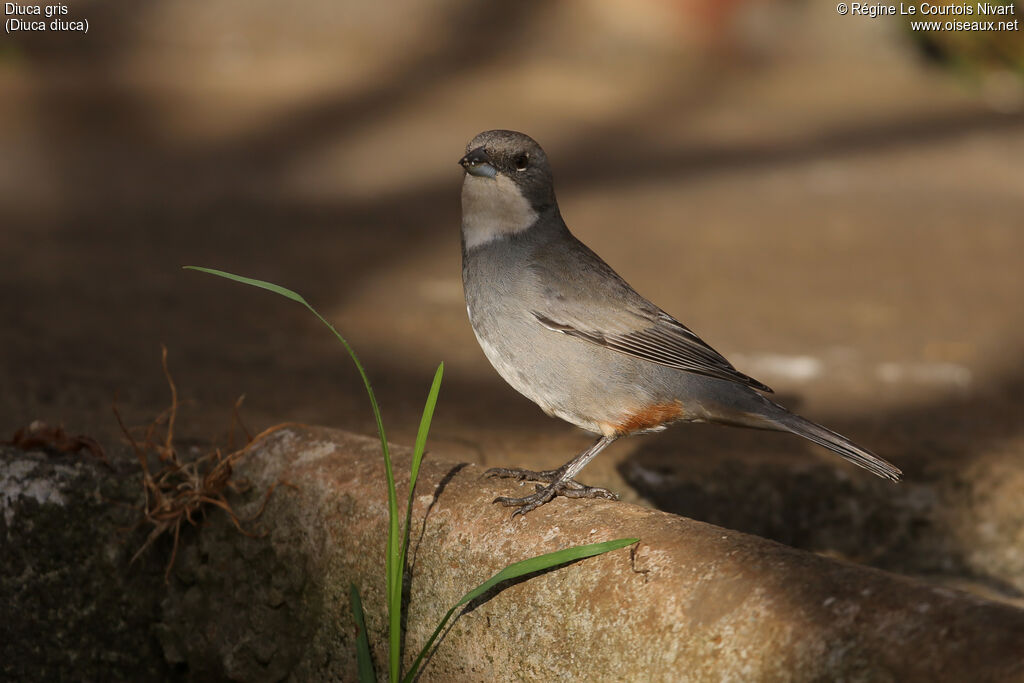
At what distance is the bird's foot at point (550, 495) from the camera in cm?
302

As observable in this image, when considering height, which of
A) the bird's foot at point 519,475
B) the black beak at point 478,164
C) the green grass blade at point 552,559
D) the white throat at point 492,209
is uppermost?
the black beak at point 478,164

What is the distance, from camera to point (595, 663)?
263 cm

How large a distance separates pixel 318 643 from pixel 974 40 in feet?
42.9

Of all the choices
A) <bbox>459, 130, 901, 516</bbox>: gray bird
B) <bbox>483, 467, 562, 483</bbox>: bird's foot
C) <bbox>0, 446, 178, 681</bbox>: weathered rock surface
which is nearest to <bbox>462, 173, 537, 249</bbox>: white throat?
<bbox>459, 130, 901, 516</bbox>: gray bird

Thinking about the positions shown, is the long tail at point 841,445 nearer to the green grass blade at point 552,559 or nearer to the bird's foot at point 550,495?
the bird's foot at point 550,495

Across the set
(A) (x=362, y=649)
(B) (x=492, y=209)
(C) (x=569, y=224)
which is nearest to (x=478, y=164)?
→ (B) (x=492, y=209)

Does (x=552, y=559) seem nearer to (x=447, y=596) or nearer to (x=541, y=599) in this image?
(x=541, y=599)

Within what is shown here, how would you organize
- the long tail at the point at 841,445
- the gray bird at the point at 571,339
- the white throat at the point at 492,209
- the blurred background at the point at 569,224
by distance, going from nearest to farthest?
the long tail at the point at 841,445 → the gray bird at the point at 571,339 → the white throat at the point at 492,209 → the blurred background at the point at 569,224

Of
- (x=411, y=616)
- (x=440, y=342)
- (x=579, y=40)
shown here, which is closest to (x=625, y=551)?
(x=411, y=616)

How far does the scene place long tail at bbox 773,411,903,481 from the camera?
3.17m

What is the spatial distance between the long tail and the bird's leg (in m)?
0.55

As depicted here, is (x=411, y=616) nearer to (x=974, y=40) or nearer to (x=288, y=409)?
(x=288, y=409)

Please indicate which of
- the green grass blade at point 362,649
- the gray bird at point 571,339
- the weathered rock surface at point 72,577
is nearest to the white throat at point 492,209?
the gray bird at point 571,339

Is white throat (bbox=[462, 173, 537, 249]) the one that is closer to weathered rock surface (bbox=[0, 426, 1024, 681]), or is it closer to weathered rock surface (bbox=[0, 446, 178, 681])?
weathered rock surface (bbox=[0, 426, 1024, 681])
